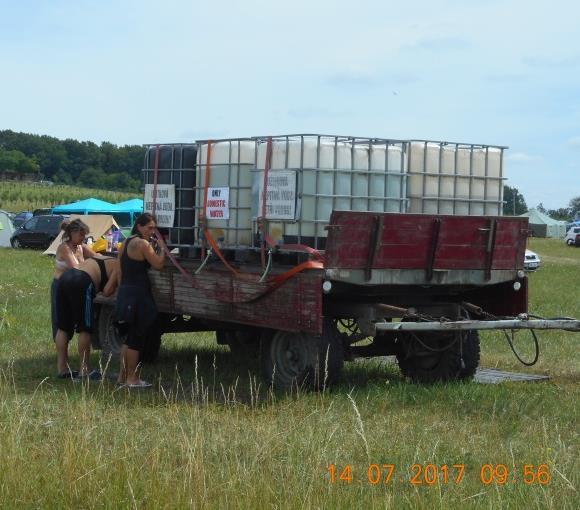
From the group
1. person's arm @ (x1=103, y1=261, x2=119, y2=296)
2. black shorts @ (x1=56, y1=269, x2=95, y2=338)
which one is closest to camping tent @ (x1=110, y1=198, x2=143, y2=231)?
person's arm @ (x1=103, y1=261, x2=119, y2=296)

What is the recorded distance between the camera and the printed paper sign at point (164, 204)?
36.8 feet

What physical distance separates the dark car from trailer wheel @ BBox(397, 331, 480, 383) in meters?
34.2

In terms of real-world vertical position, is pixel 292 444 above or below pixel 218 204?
below

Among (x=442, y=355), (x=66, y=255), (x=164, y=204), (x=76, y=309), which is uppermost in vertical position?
(x=164, y=204)

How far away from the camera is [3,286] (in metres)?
23.4

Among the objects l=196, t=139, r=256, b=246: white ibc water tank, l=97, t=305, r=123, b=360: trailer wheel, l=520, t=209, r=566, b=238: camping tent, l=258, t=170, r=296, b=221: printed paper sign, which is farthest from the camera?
l=520, t=209, r=566, b=238: camping tent

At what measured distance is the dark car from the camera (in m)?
43.9

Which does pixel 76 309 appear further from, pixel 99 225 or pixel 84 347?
pixel 99 225

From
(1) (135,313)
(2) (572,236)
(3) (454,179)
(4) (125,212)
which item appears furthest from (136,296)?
(2) (572,236)

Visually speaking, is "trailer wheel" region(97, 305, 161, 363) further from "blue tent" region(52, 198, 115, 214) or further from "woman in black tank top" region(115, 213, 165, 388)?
"blue tent" region(52, 198, 115, 214)

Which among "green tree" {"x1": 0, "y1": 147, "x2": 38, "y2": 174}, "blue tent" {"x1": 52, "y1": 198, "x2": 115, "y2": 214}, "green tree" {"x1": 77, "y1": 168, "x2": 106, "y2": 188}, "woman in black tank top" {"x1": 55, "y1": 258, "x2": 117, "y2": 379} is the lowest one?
"woman in black tank top" {"x1": 55, "y1": 258, "x2": 117, "y2": 379}

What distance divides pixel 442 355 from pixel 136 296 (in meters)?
3.12

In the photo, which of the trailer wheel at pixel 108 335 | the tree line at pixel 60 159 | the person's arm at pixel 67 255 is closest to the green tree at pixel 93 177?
the tree line at pixel 60 159
